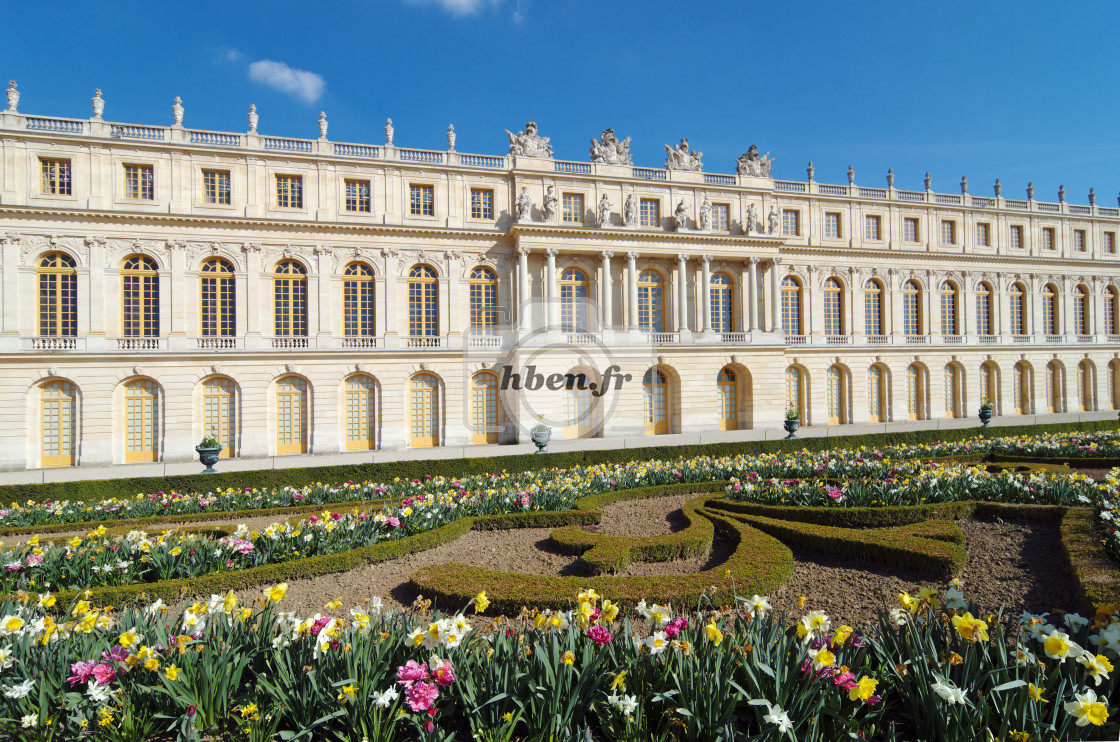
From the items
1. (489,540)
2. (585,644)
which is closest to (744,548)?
(489,540)

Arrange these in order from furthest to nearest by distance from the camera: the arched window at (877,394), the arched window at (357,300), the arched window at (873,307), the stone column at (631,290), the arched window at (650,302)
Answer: the arched window at (873,307), the arched window at (877,394), the arched window at (650,302), the stone column at (631,290), the arched window at (357,300)

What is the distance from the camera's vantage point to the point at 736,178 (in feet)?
Result: 111

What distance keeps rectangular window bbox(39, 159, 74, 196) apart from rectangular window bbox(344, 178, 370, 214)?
12070 mm

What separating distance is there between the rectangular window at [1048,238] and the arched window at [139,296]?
58498 mm

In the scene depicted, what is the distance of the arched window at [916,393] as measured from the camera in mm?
37688

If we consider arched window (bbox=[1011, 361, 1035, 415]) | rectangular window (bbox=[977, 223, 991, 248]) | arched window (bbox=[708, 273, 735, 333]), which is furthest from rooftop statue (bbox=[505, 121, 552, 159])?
arched window (bbox=[1011, 361, 1035, 415])

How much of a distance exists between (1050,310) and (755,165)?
27279mm

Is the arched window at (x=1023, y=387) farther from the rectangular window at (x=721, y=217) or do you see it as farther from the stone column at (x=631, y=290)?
the stone column at (x=631, y=290)

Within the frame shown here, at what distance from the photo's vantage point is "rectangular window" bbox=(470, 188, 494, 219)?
3084cm

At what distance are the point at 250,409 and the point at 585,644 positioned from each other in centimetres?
2748

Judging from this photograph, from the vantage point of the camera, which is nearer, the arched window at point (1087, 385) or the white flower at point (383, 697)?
the white flower at point (383, 697)

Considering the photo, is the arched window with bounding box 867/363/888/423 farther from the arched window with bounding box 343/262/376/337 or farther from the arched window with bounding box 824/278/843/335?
the arched window with bounding box 343/262/376/337

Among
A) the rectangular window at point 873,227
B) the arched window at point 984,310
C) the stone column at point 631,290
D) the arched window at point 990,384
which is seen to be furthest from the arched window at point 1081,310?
the stone column at point 631,290

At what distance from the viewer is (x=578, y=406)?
31203mm
